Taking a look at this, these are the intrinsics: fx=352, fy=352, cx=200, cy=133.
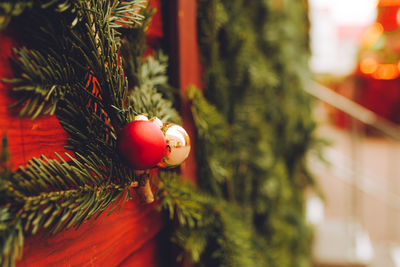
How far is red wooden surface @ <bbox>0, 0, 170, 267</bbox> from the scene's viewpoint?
14.2 inches

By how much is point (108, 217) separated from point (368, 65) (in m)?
8.36

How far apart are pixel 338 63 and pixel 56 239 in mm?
14161

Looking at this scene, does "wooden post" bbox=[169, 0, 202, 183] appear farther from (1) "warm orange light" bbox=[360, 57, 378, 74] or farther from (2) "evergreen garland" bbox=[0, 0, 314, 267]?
(1) "warm orange light" bbox=[360, 57, 378, 74]

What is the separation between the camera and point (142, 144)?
384mm

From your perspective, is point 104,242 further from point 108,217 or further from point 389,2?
point 389,2

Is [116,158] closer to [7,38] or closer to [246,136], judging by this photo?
[7,38]

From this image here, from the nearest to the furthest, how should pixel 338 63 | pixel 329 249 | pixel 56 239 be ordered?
pixel 56 239 → pixel 329 249 → pixel 338 63

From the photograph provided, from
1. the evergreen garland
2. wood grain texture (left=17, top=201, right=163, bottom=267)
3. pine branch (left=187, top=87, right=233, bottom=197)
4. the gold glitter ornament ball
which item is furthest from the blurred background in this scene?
the gold glitter ornament ball

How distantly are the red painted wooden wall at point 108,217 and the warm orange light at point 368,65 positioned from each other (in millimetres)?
7859

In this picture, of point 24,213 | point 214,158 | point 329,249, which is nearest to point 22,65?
point 24,213

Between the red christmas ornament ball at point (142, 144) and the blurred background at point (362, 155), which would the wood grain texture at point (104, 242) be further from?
the blurred background at point (362, 155)

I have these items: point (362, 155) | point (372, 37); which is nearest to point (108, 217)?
point (362, 155)

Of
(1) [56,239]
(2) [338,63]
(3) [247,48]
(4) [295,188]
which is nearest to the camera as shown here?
(1) [56,239]

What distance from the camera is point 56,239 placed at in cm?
43
